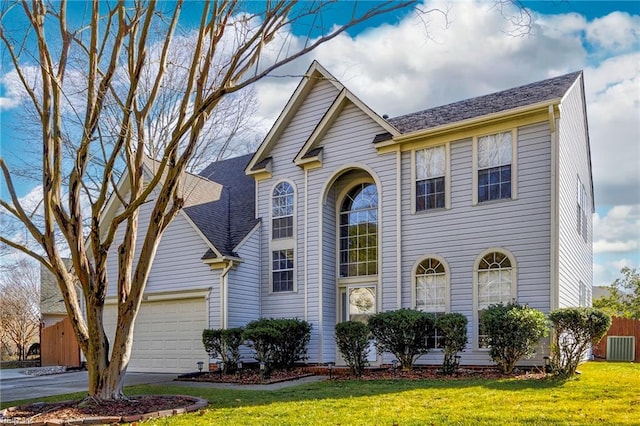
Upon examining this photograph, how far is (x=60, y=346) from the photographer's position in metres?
20.2

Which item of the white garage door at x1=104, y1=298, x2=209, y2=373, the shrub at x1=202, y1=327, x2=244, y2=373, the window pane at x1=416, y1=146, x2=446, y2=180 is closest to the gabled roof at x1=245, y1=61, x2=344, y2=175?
the window pane at x1=416, y1=146, x2=446, y2=180

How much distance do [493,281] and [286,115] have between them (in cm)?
780

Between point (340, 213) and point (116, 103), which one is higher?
point (116, 103)

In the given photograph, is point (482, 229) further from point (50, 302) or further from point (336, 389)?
point (50, 302)

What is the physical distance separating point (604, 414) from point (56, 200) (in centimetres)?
872

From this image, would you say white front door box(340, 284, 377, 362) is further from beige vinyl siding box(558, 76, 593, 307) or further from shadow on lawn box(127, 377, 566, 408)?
beige vinyl siding box(558, 76, 593, 307)

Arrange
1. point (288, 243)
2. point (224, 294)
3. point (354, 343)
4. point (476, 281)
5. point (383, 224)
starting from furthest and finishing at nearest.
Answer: point (288, 243) < point (224, 294) < point (383, 224) < point (476, 281) < point (354, 343)

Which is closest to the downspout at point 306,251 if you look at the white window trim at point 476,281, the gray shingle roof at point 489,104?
the gray shingle roof at point 489,104

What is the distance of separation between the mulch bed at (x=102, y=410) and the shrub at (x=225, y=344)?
4782mm

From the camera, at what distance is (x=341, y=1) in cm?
804

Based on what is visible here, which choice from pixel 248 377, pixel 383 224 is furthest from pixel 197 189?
pixel 248 377

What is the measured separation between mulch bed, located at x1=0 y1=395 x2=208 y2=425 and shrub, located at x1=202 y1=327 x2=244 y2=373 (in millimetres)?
4782

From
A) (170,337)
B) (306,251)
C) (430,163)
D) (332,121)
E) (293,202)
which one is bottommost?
(170,337)

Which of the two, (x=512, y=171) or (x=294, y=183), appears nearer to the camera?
(x=512, y=171)
